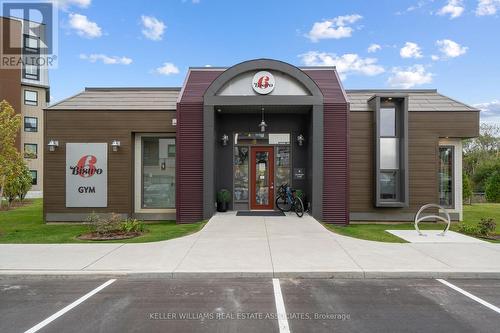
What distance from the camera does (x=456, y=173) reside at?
15.0 meters

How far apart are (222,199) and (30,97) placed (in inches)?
1300

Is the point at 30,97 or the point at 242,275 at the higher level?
the point at 30,97

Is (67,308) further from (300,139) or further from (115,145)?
(300,139)

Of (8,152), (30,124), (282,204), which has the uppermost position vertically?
(30,124)

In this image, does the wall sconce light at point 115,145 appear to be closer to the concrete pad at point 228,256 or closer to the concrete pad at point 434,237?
the concrete pad at point 228,256

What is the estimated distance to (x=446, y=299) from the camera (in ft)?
18.5

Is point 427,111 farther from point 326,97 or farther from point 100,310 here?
point 100,310

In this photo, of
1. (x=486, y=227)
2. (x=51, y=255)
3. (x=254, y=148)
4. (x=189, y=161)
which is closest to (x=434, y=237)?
(x=486, y=227)

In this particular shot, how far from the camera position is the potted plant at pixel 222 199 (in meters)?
14.0

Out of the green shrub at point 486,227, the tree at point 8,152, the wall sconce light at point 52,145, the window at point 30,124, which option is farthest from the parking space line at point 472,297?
the window at point 30,124

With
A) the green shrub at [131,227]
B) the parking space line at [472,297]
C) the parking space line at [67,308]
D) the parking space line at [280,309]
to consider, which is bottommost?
the parking space line at [67,308]

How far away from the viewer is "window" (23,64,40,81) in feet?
124

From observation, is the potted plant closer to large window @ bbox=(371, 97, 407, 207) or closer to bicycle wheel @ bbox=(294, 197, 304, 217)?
bicycle wheel @ bbox=(294, 197, 304, 217)

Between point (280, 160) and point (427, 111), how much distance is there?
6073 millimetres
